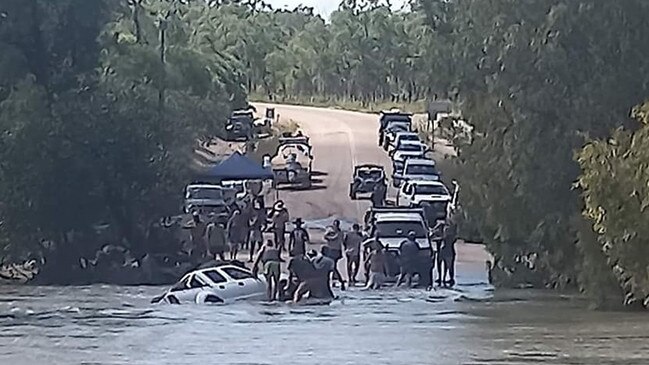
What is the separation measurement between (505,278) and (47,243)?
42.7 ft

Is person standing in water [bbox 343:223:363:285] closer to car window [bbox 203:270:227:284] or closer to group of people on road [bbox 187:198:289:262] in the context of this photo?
group of people on road [bbox 187:198:289:262]

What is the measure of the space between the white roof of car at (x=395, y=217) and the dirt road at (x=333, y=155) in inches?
487

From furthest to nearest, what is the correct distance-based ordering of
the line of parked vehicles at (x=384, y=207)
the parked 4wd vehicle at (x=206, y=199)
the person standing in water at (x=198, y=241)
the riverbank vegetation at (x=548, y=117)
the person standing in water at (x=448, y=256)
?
the parked 4wd vehicle at (x=206, y=199), the person standing in water at (x=198, y=241), the person standing in water at (x=448, y=256), the line of parked vehicles at (x=384, y=207), the riverbank vegetation at (x=548, y=117)

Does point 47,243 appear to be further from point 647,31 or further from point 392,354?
point 392,354

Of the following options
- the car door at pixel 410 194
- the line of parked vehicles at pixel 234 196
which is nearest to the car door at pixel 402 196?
the car door at pixel 410 194

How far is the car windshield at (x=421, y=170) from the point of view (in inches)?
2322

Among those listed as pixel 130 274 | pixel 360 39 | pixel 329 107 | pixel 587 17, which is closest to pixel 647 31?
pixel 587 17

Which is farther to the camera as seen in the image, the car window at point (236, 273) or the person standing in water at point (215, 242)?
the person standing in water at point (215, 242)

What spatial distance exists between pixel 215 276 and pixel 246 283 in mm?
723

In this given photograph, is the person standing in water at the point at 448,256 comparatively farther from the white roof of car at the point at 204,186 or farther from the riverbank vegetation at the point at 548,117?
the white roof of car at the point at 204,186

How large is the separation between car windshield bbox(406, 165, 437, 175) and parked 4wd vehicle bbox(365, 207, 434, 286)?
58.8 feet

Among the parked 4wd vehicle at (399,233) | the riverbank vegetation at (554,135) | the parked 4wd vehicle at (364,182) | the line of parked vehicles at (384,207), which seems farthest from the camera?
the parked 4wd vehicle at (364,182)

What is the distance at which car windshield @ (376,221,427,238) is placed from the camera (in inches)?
1468

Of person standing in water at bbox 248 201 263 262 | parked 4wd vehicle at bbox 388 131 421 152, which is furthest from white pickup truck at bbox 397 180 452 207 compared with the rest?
parked 4wd vehicle at bbox 388 131 421 152
